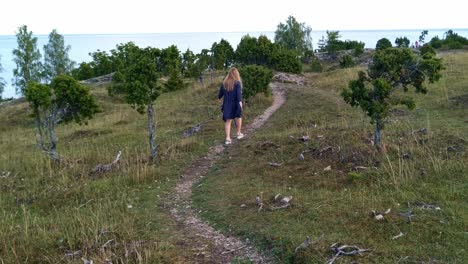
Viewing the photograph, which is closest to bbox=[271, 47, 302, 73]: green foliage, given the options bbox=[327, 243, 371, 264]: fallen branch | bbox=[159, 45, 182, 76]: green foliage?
bbox=[159, 45, 182, 76]: green foliage

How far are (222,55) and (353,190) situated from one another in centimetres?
2621

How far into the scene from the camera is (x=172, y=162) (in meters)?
11.2

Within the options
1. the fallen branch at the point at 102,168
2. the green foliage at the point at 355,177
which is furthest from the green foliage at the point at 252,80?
the green foliage at the point at 355,177

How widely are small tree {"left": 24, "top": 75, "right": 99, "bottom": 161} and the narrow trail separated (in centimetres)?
382

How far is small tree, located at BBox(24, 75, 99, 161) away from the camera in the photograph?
38.3 ft

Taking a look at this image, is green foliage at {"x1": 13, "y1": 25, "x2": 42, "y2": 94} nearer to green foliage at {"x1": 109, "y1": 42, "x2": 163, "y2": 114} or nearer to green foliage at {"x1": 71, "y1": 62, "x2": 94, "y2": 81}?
green foliage at {"x1": 71, "y1": 62, "x2": 94, "y2": 81}

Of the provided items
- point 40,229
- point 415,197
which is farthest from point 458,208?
point 40,229

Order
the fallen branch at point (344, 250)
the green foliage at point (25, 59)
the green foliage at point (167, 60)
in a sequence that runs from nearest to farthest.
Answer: the fallen branch at point (344, 250), the green foliage at point (167, 60), the green foliage at point (25, 59)

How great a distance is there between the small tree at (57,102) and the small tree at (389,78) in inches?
282

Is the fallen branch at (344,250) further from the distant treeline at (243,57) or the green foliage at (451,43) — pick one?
the green foliage at (451,43)

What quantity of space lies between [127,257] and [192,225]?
1575 mm

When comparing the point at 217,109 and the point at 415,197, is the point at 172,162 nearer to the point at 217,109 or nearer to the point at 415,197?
the point at 415,197

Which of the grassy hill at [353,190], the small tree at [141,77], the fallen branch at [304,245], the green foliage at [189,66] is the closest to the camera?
the fallen branch at [304,245]

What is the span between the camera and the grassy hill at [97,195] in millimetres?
6406
